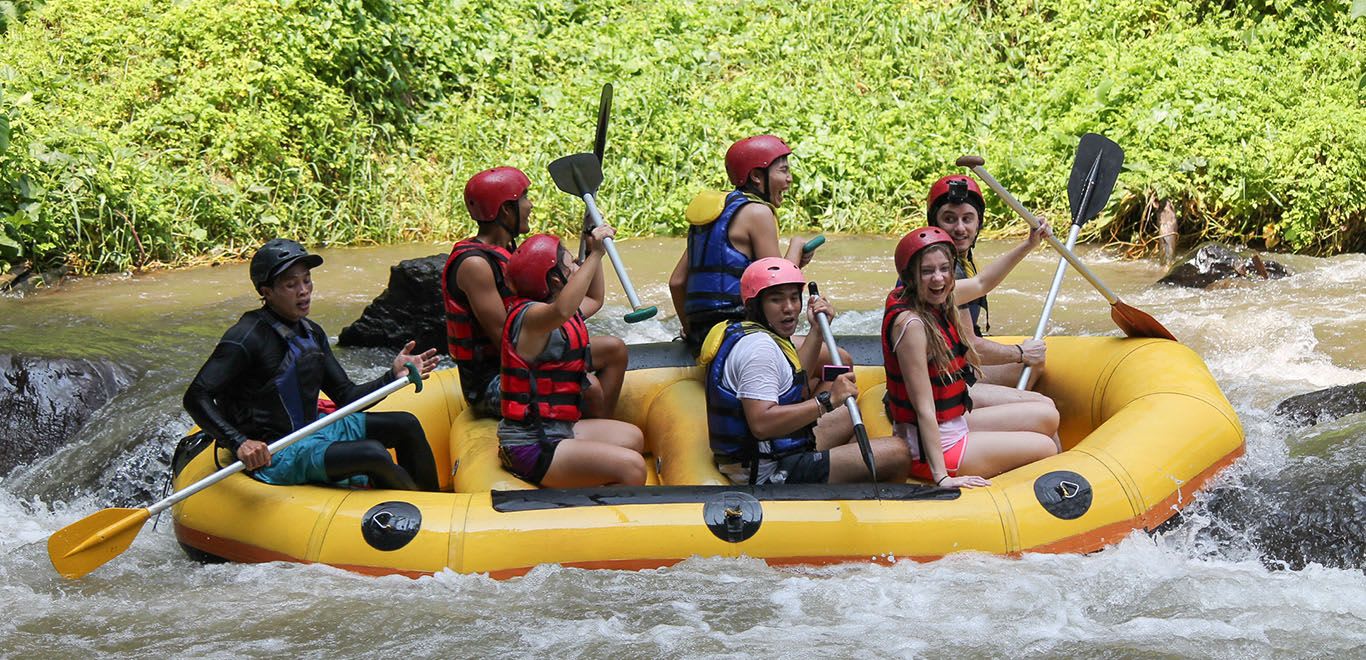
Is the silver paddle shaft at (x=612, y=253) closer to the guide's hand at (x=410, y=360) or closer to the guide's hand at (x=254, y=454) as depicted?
the guide's hand at (x=410, y=360)

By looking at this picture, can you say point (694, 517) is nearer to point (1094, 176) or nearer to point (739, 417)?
point (739, 417)

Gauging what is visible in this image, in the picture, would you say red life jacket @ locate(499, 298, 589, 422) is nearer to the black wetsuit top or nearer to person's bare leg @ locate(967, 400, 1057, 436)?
the black wetsuit top

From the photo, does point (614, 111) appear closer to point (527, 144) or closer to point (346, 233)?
point (527, 144)

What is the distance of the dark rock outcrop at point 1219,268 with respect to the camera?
8.70m

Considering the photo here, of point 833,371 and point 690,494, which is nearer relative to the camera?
point 690,494

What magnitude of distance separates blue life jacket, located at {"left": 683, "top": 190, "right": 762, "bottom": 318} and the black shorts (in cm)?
70

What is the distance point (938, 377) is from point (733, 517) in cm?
79

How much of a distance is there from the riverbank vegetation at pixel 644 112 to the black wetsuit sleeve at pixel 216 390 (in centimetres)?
545

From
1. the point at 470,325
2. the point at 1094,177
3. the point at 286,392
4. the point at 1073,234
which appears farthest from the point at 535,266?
the point at 1094,177

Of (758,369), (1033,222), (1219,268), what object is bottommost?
(1219,268)

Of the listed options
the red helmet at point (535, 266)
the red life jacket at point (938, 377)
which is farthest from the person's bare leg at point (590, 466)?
the red life jacket at point (938, 377)

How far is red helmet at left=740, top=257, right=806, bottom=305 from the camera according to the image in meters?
4.26

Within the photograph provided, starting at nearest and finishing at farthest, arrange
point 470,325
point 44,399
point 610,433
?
point 610,433 < point 470,325 < point 44,399

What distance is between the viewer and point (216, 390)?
13.9 ft
